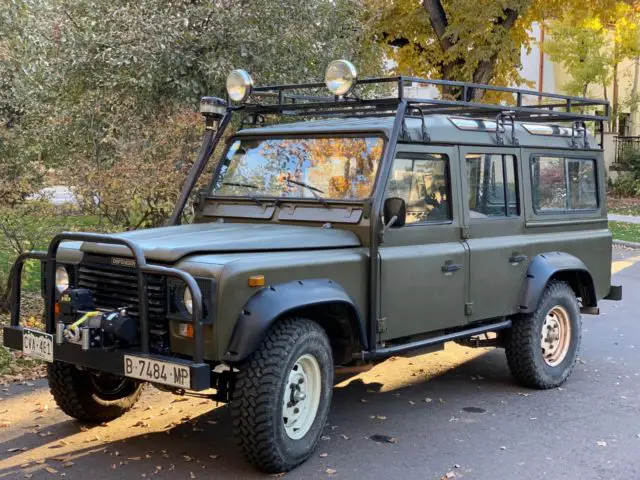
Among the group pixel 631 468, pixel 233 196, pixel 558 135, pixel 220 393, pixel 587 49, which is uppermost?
pixel 587 49

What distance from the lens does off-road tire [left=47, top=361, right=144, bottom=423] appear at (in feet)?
16.8

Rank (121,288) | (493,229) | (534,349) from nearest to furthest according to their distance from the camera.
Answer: (121,288), (493,229), (534,349)

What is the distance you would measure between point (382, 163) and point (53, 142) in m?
6.03

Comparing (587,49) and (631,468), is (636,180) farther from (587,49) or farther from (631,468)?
(631,468)

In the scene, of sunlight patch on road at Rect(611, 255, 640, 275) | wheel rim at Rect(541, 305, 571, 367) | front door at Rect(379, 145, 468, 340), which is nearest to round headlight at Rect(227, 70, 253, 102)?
front door at Rect(379, 145, 468, 340)

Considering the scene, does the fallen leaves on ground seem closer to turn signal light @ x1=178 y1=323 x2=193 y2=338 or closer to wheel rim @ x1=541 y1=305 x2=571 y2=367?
turn signal light @ x1=178 y1=323 x2=193 y2=338

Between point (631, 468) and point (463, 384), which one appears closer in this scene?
point (631, 468)

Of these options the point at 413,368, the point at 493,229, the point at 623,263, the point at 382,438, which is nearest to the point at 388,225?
the point at 493,229

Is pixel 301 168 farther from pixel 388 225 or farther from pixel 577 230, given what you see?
pixel 577 230

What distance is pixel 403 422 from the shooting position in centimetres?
553

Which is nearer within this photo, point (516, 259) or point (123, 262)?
point (123, 262)

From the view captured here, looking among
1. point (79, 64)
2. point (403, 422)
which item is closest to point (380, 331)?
point (403, 422)

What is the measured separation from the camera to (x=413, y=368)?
278 inches

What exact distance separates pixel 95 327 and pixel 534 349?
11.4 ft
